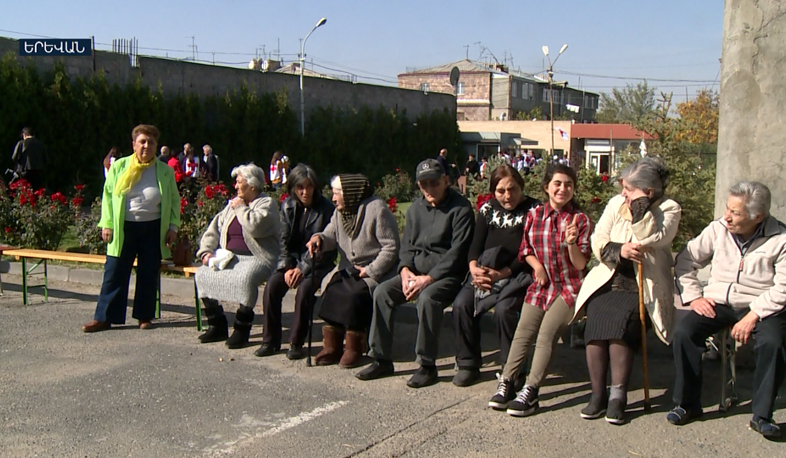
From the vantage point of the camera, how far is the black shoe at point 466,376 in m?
5.25

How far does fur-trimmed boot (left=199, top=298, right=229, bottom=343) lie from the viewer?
6.48 m

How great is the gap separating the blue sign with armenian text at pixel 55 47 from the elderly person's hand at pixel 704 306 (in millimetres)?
22668

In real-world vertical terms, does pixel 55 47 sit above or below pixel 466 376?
above

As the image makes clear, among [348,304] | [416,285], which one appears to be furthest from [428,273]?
[348,304]

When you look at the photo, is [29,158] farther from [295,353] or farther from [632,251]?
[632,251]

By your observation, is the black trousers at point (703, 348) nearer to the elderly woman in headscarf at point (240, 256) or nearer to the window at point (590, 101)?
the elderly woman in headscarf at point (240, 256)

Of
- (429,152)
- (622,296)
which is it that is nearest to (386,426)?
→ (622,296)

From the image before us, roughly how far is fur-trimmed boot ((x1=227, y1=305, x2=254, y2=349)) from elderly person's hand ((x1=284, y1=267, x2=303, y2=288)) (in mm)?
464

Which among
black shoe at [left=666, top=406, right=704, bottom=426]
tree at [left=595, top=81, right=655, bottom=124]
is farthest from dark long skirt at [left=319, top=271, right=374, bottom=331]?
tree at [left=595, top=81, right=655, bottom=124]

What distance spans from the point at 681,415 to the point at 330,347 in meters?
2.54

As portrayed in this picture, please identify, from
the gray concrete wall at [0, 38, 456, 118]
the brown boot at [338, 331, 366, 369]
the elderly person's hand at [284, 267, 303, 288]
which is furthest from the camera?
the gray concrete wall at [0, 38, 456, 118]

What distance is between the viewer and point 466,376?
5.26 metres

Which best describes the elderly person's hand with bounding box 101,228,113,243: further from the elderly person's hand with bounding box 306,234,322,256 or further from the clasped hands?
the clasped hands

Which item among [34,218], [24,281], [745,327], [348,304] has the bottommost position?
[24,281]
